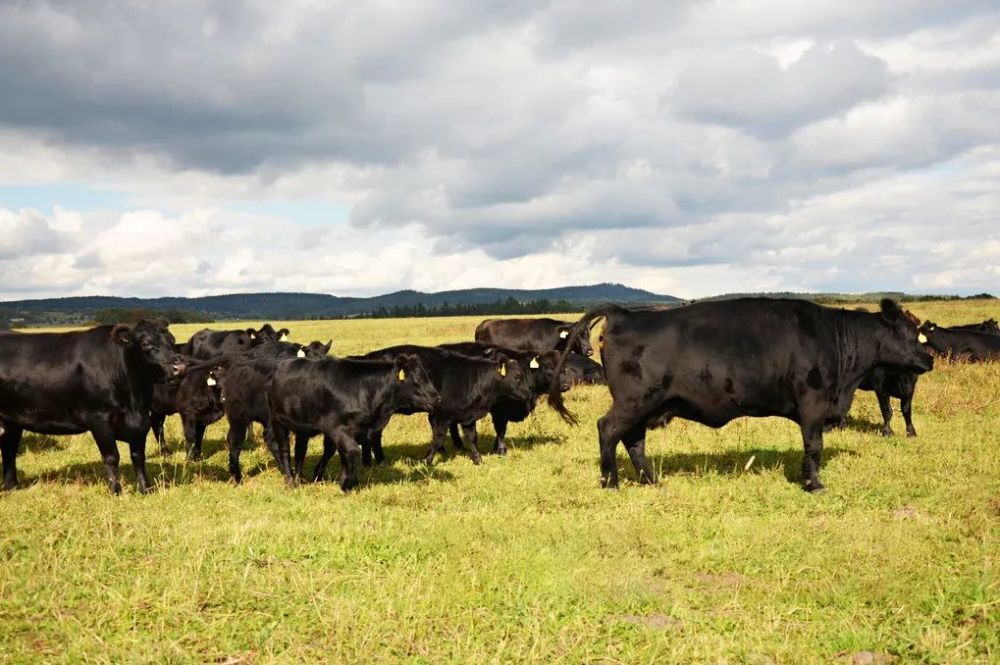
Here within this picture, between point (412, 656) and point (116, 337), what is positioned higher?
point (116, 337)

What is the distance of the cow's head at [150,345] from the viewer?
10.5 m

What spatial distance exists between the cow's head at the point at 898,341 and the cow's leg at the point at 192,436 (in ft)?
36.1

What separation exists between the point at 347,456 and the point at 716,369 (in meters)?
4.85

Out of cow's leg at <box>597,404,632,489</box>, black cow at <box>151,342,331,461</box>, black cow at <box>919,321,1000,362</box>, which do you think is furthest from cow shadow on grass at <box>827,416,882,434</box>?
black cow at <box>151,342,331,461</box>

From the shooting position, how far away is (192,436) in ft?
44.2

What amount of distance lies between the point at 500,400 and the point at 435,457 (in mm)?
1544

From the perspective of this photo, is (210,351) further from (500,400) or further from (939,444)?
(939,444)

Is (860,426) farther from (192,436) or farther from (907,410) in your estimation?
(192,436)

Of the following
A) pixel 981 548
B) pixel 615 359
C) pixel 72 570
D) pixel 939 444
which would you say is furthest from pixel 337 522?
pixel 939 444

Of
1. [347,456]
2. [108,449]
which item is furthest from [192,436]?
[347,456]

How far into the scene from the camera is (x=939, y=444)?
12.5 metres

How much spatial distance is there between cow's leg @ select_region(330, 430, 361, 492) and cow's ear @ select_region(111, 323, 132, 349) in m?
2.99

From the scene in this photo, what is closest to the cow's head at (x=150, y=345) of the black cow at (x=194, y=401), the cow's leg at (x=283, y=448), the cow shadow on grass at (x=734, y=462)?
the cow's leg at (x=283, y=448)

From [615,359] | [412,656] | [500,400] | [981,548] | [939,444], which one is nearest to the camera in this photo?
[412,656]
